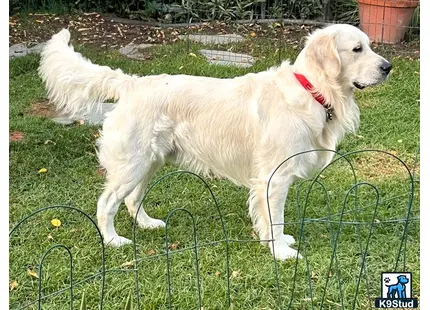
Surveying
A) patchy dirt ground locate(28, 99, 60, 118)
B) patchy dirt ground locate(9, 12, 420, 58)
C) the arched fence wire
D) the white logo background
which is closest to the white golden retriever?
the arched fence wire

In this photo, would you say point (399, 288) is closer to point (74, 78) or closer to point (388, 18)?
point (74, 78)

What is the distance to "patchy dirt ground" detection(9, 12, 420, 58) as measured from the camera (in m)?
9.14

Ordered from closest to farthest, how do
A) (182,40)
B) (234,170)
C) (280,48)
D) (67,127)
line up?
(234,170)
(67,127)
(280,48)
(182,40)

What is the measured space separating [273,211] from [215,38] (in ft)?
18.5

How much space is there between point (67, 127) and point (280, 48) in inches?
130

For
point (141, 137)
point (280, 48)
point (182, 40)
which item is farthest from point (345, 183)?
point (182, 40)

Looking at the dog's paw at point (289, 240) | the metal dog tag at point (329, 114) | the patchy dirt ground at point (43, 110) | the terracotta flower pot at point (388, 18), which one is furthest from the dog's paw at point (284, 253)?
the terracotta flower pot at point (388, 18)

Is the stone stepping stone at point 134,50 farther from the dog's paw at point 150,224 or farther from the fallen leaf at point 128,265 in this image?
the fallen leaf at point 128,265

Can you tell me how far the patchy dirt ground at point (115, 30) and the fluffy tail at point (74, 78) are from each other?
4.98 meters

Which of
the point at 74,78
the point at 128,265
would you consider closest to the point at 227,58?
the point at 74,78

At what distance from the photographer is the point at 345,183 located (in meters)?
4.83

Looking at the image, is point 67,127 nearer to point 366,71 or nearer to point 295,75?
point 295,75

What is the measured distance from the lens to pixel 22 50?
27.7 ft

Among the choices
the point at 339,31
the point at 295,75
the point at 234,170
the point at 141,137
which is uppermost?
Answer: the point at 339,31
